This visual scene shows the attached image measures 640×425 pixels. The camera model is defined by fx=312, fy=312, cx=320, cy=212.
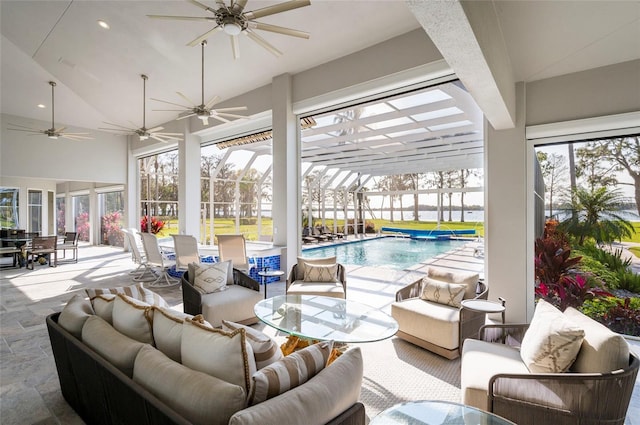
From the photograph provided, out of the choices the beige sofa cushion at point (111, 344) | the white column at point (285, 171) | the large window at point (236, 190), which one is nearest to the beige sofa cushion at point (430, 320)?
the beige sofa cushion at point (111, 344)

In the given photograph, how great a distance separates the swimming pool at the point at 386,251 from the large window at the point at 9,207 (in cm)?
996

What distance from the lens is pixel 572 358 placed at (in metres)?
1.75

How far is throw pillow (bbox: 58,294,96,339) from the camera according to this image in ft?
6.64

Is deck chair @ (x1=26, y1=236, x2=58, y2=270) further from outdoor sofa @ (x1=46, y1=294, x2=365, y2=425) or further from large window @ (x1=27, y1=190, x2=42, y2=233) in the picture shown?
outdoor sofa @ (x1=46, y1=294, x2=365, y2=425)

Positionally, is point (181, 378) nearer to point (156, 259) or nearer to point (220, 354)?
point (220, 354)

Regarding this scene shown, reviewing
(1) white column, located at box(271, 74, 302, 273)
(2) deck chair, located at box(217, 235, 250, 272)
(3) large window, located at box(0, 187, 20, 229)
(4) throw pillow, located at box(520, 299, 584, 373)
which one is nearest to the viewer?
(4) throw pillow, located at box(520, 299, 584, 373)

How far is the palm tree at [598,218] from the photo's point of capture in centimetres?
337

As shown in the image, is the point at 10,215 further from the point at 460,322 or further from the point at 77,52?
the point at 460,322

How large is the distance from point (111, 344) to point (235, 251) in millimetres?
3863

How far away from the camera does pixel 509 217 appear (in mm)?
3705

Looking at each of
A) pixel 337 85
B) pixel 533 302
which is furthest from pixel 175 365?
pixel 337 85

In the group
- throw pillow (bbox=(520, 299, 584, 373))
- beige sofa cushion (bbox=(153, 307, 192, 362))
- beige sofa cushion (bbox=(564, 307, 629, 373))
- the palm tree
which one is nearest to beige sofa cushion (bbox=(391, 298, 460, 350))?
throw pillow (bbox=(520, 299, 584, 373))

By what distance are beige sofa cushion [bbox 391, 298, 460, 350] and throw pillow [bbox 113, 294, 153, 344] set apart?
2.42 meters

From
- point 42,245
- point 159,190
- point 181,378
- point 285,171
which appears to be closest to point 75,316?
point 181,378
